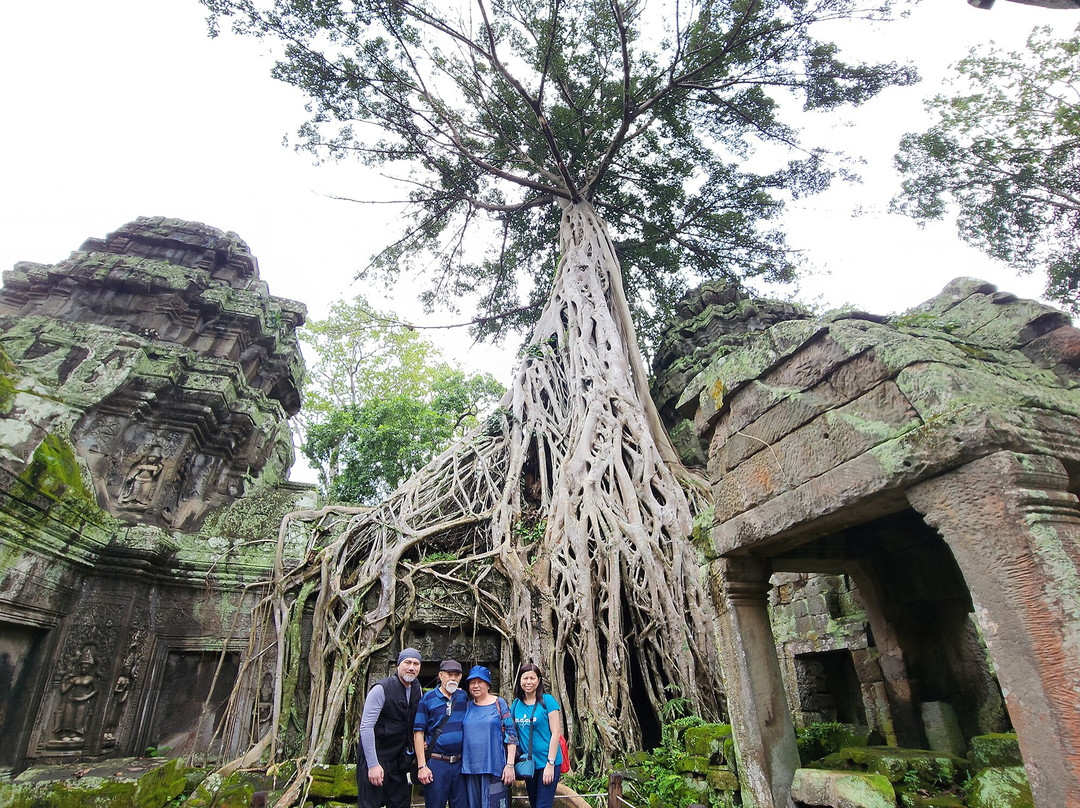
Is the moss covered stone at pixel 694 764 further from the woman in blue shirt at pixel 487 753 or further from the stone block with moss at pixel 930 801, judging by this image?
the stone block with moss at pixel 930 801

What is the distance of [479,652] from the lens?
5316mm

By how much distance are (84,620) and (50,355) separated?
3.80 meters

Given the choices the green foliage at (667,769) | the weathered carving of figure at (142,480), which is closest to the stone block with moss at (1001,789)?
the green foliage at (667,769)

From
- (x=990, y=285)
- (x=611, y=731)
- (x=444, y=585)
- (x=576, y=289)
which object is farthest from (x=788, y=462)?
(x=576, y=289)

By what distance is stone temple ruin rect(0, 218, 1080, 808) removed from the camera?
1.68 meters

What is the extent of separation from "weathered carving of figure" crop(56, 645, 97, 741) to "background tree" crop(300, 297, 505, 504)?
499 centimetres

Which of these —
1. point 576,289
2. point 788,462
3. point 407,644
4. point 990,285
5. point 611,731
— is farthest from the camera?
point 576,289

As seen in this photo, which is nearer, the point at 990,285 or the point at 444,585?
the point at 990,285

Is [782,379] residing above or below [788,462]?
above

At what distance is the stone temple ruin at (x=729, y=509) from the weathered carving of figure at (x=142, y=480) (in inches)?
1.1

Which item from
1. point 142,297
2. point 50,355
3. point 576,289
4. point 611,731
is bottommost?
point 611,731

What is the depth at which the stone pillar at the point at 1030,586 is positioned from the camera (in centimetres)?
142

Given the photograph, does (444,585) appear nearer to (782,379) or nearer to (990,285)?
(782,379)

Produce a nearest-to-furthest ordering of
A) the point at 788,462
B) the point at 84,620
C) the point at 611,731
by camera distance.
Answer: the point at 788,462, the point at 611,731, the point at 84,620
